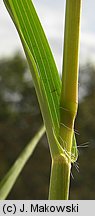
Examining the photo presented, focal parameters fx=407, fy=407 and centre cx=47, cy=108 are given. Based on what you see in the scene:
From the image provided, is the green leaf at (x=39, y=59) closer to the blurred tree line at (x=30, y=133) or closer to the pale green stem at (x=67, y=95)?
the pale green stem at (x=67, y=95)

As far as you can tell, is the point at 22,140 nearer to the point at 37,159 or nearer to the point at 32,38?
the point at 37,159

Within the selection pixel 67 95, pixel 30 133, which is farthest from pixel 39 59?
pixel 30 133

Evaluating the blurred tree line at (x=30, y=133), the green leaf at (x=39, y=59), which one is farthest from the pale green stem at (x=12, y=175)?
the blurred tree line at (x=30, y=133)

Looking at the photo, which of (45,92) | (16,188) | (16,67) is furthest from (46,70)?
(16,67)

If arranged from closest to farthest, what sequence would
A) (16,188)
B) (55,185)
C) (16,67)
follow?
(55,185) < (16,188) < (16,67)

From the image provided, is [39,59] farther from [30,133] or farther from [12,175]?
[30,133]
